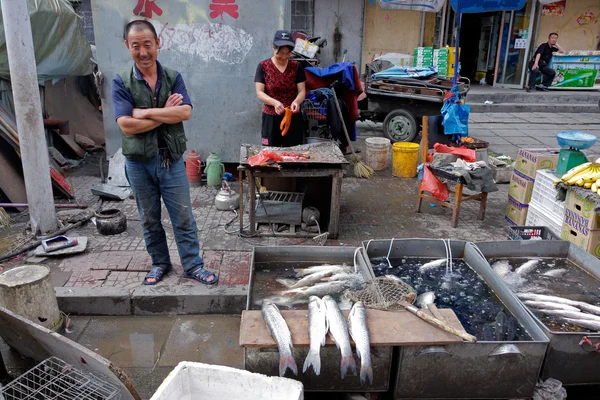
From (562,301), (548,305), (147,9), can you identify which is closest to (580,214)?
(562,301)

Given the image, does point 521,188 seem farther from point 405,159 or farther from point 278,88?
point 278,88

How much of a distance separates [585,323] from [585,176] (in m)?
2.07

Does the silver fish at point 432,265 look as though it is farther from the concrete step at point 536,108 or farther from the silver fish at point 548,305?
the concrete step at point 536,108

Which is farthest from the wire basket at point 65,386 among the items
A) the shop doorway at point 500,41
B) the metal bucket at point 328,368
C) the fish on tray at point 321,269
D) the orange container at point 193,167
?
the shop doorway at point 500,41

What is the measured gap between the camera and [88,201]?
22.3ft

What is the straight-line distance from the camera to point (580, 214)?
189 inches

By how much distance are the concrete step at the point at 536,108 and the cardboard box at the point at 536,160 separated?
887 centimetres

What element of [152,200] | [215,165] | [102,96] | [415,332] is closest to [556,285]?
[415,332]

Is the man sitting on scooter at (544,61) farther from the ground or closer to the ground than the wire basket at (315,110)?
farther from the ground

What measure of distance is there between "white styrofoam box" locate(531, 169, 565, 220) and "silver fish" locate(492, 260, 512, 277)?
147cm

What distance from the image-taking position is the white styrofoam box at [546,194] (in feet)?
17.2

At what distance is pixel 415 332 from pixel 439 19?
1469 cm

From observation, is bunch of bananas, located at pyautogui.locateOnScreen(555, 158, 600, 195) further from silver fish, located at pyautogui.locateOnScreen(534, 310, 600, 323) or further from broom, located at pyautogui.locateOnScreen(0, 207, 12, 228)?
broom, located at pyautogui.locateOnScreen(0, 207, 12, 228)

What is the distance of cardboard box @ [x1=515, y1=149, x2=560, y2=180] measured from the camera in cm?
580
